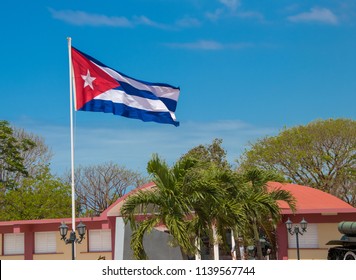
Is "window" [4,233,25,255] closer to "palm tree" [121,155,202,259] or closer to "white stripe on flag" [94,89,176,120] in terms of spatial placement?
"white stripe on flag" [94,89,176,120]

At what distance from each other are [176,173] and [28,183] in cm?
3471

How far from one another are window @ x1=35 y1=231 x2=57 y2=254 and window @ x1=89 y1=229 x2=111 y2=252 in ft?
7.09

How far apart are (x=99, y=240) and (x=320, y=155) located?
24186mm

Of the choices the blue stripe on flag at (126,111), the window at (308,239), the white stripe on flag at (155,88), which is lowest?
the window at (308,239)

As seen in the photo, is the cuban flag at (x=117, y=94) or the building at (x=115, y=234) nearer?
the cuban flag at (x=117, y=94)

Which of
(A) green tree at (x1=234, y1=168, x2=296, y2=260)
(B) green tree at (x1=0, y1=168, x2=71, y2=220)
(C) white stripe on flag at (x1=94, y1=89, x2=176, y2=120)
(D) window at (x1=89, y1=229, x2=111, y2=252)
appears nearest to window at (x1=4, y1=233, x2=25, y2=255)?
(D) window at (x1=89, y1=229, x2=111, y2=252)

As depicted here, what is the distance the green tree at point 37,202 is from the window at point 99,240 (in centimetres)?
1478

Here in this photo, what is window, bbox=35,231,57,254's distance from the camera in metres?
37.6

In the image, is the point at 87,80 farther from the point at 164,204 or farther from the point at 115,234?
the point at 115,234

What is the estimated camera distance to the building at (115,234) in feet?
115

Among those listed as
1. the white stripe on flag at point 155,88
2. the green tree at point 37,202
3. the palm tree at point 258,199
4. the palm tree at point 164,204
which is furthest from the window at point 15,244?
the palm tree at point 164,204

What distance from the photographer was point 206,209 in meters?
21.2

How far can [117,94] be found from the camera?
973 inches

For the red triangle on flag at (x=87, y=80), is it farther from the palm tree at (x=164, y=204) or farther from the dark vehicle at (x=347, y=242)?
the dark vehicle at (x=347, y=242)
